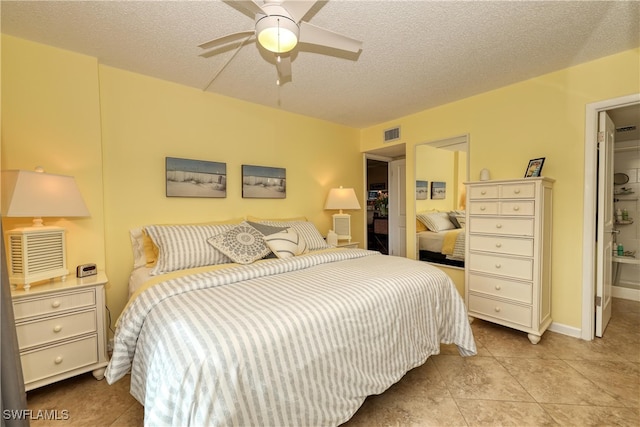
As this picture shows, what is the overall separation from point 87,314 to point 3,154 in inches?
47.6

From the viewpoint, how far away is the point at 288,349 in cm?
111

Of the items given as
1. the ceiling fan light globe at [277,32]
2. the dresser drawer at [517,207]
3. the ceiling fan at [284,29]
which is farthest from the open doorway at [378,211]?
the ceiling fan light globe at [277,32]

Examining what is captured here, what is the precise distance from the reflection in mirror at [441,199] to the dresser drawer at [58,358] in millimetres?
3313

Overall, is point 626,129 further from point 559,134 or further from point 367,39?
point 367,39

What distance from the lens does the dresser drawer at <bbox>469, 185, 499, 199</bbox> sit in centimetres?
248

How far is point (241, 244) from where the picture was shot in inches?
90.5

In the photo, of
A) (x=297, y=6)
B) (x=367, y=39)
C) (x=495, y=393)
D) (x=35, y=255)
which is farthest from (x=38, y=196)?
(x=495, y=393)

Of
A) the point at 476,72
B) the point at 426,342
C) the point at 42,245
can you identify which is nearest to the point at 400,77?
the point at 476,72

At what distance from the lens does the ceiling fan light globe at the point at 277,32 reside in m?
1.34

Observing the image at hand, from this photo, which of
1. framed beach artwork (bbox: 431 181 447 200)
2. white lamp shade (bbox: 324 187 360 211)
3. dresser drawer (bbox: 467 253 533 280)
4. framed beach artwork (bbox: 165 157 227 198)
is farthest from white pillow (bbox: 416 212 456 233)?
framed beach artwork (bbox: 165 157 227 198)

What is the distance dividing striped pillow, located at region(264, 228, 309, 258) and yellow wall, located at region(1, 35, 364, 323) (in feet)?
2.50

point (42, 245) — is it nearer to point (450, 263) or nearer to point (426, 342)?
point (426, 342)

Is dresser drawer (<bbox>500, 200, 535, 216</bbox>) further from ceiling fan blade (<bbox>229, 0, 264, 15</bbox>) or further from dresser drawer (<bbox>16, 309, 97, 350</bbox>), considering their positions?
dresser drawer (<bbox>16, 309, 97, 350</bbox>)

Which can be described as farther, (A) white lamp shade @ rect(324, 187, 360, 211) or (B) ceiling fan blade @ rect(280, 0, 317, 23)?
(A) white lamp shade @ rect(324, 187, 360, 211)
